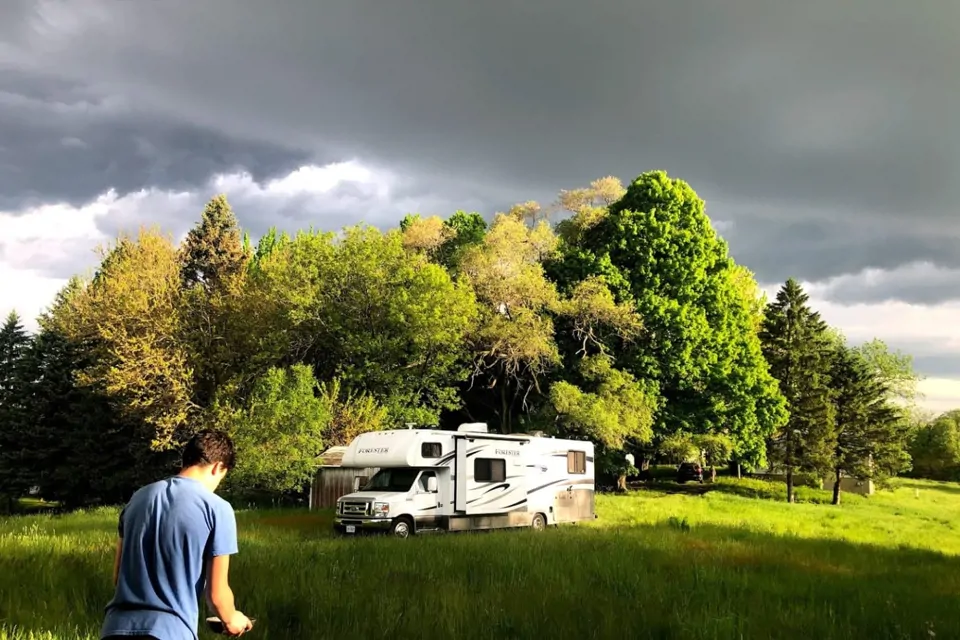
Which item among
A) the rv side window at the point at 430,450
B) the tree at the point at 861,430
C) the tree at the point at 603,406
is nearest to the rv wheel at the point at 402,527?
the rv side window at the point at 430,450

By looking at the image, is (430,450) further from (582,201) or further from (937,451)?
(937,451)

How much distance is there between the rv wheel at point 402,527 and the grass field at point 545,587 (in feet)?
11.5

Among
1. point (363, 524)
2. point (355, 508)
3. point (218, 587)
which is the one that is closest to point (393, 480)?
point (355, 508)

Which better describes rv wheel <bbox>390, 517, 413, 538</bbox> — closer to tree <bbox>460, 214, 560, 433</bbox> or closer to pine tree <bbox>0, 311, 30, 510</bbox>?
tree <bbox>460, 214, 560, 433</bbox>

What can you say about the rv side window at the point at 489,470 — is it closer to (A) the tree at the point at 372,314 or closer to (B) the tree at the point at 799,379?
(A) the tree at the point at 372,314

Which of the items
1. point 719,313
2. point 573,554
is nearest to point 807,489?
point 719,313

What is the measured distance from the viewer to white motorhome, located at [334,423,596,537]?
2002 centimetres

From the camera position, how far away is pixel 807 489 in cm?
4644

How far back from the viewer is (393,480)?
20938mm

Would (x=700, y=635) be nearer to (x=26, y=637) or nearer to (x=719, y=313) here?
(x=26, y=637)

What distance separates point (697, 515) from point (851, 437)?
24.7m

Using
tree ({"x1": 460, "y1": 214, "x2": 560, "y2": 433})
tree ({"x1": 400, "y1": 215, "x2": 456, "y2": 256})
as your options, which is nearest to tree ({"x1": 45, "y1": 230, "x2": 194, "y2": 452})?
tree ({"x1": 400, "y1": 215, "x2": 456, "y2": 256})

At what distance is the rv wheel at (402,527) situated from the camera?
768 inches

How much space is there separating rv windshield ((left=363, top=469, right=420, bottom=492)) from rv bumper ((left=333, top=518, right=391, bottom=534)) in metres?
1.37
